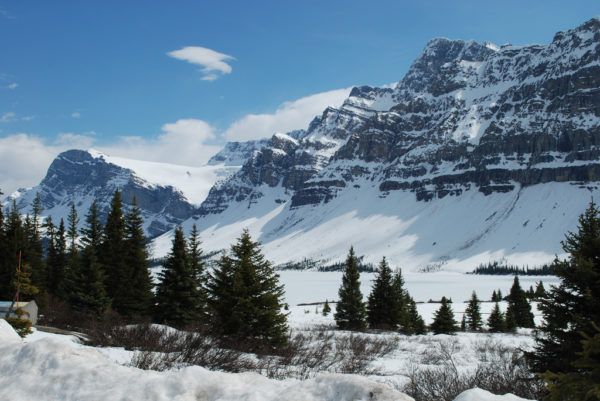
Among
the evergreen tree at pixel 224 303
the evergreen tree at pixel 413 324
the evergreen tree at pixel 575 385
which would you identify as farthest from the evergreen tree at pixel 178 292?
the evergreen tree at pixel 575 385

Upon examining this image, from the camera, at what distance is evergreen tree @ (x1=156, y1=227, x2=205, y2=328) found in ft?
98.0

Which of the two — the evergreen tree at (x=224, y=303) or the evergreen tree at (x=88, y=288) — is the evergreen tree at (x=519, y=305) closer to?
the evergreen tree at (x=88, y=288)

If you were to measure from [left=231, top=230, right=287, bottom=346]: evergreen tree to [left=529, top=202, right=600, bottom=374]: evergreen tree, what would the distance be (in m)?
10.4

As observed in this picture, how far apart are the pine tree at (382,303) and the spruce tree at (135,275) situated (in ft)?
64.5

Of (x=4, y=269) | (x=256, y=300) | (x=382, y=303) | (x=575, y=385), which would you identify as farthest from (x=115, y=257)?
(x=575, y=385)

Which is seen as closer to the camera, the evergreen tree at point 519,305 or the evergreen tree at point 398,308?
the evergreen tree at point 398,308

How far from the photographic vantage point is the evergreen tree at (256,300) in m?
20.2

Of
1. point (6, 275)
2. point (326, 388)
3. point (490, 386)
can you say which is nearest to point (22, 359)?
point (326, 388)

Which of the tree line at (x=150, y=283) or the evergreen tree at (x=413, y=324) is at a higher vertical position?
the tree line at (x=150, y=283)

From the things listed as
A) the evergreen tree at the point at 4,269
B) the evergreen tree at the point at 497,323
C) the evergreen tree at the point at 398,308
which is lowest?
the evergreen tree at the point at 497,323

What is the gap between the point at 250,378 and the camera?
6.35 m

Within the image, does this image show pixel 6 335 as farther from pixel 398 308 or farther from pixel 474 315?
pixel 474 315

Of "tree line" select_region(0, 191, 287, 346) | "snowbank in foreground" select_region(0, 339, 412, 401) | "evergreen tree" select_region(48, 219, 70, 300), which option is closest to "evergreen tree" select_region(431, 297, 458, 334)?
"tree line" select_region(0, 191, 287, 346)

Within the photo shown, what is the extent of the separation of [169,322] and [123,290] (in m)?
6.06
